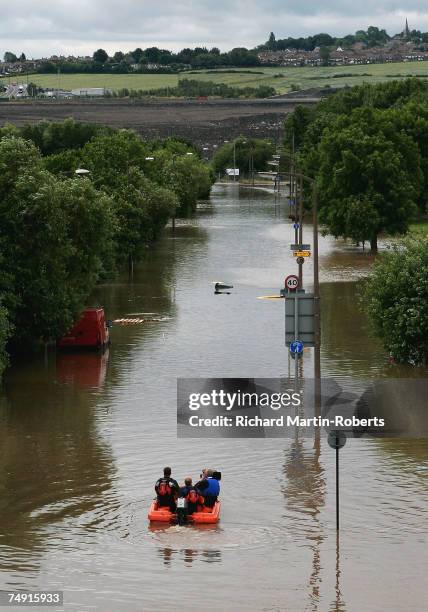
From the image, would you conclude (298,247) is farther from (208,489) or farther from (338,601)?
(338,601)

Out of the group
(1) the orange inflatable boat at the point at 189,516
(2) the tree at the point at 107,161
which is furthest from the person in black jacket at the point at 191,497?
(2) the tree at the point at 107,161

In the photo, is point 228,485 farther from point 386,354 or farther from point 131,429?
point 386,354

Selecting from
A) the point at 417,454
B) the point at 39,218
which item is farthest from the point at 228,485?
the point at 39,218

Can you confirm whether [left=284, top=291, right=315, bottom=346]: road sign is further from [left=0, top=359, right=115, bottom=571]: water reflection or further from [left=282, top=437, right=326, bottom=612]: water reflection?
[left=0, top=359, right=115, bottom=571]: water reflection

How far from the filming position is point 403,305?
158ft

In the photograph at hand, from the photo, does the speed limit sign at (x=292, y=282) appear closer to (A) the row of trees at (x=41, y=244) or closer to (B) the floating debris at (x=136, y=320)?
(A) the row of trees at (x=41, y=244)

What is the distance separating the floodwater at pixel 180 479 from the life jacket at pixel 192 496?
2.06 feet

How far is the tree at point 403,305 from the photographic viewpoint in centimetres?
4794

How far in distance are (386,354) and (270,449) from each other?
619 inches

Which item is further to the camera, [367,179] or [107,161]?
[367,179]

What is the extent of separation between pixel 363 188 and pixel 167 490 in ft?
210

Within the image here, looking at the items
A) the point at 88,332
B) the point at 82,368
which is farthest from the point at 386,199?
the point at 82,368

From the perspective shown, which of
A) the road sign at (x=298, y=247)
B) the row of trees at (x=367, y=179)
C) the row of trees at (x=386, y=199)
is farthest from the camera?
the row of trees at (x=367, y=179)

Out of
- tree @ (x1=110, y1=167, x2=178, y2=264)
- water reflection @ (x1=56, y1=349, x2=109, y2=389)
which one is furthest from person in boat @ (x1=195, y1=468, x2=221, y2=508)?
tree @ (x1=110, y1=167, x2=178, y2=264)
